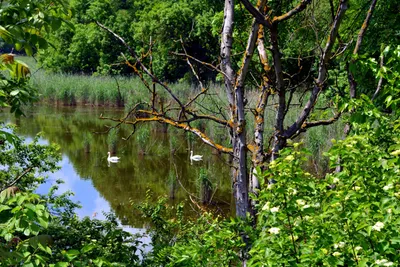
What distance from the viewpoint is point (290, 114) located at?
1294cm

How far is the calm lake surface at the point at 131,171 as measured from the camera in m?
9.54

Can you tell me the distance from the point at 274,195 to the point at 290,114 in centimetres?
1104

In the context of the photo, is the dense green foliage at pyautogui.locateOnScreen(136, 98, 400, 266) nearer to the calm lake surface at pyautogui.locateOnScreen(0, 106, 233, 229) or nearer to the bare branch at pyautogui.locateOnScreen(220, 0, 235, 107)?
the bare branch at pyautogui.locateOnScreen(220, 0, 235, 107)

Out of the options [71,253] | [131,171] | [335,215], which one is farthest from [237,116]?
[131,171]

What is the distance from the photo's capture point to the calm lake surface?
9539 millimetres

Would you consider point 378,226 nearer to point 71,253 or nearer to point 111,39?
point 71,253

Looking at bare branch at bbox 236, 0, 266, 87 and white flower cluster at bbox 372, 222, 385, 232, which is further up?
bare branch at bbox 236, 0, 266, 87

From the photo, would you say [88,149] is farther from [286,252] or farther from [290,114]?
[286,252]

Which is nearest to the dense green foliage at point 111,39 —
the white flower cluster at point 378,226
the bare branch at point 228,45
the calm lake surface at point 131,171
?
the calm lake surface at point 131,171

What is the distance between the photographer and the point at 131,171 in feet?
40.1

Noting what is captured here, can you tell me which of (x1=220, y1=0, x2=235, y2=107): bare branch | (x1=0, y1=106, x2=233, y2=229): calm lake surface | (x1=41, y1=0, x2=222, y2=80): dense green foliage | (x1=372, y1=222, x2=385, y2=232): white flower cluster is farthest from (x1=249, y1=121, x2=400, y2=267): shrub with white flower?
(x1=41, y1=0, x2=222, y2=80): dense green foliage

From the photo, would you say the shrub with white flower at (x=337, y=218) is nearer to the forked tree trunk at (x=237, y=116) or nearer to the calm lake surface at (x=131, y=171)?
the forked tree trunk at (x=237, y=116)

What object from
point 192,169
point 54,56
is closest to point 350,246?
point 192,169

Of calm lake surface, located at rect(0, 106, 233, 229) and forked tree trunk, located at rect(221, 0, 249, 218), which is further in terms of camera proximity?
calm lake surface, located at rect(0, 106, 233, 229)
